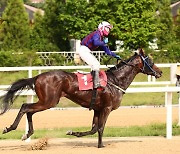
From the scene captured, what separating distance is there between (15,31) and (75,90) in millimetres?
23255

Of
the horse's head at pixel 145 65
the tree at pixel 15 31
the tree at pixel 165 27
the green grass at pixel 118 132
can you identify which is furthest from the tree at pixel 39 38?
the horse's head at pixel 145 65

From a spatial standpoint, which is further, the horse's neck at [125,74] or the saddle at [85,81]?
the horse's neck at [125,74]

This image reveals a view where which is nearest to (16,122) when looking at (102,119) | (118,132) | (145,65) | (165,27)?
(102,119)

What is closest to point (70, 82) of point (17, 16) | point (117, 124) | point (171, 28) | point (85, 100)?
point (85, 100)

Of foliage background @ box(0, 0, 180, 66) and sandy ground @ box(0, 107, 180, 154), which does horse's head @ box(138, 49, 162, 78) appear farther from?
foliage background @ box(0, 0, 180, 66)

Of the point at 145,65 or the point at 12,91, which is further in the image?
the point at 145,65

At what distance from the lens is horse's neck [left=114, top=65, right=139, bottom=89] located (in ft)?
33.3

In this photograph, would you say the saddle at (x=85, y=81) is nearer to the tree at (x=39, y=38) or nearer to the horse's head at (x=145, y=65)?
the horse's head at (x=145, y=65)

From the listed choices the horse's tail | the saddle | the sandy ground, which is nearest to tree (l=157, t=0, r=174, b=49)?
the sandy ground

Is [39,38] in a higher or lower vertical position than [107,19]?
lower

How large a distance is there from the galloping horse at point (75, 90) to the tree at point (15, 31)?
72.0ft

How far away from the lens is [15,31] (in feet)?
107

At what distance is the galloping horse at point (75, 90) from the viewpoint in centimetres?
951

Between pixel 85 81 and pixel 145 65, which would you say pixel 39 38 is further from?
pixel 85 81
